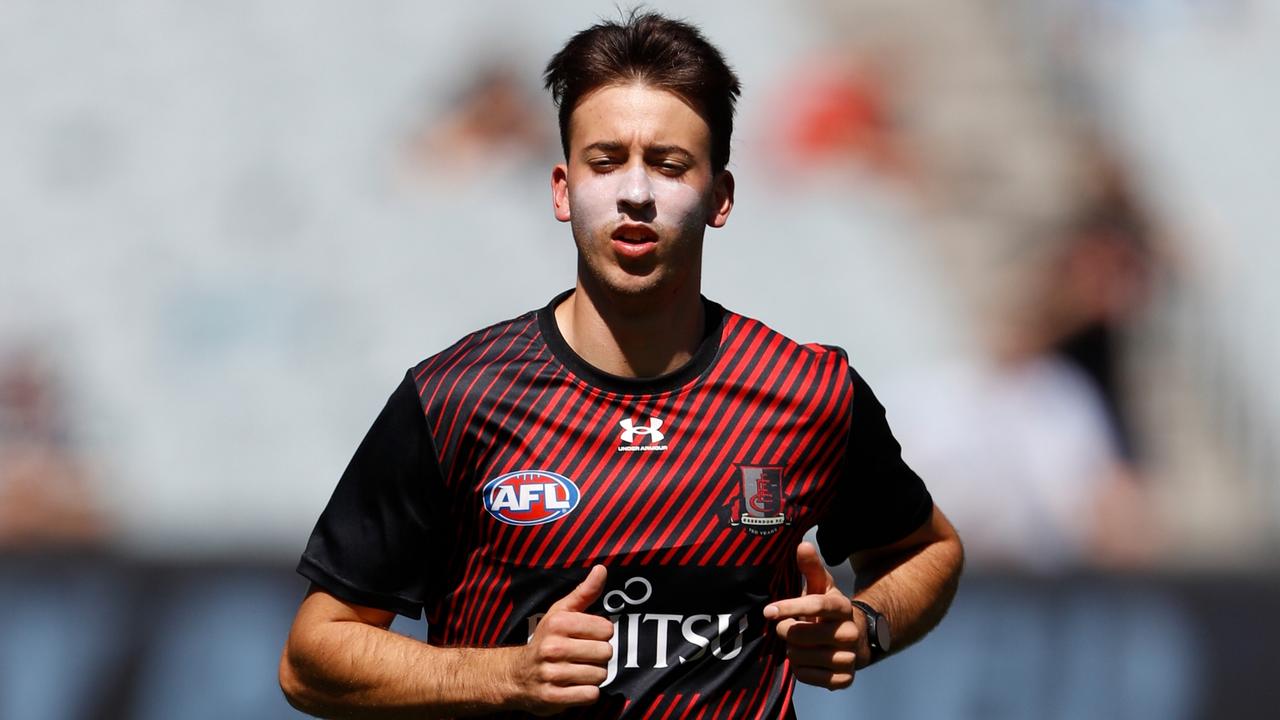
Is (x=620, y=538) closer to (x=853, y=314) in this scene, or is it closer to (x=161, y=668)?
(x=161, y=668)

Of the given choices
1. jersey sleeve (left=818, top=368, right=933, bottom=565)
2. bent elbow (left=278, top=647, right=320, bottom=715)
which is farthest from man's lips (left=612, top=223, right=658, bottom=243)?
bent elbow (left=278, top=647, right=320, bottom=715)

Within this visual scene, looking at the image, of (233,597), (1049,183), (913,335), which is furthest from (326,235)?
(1049,183)

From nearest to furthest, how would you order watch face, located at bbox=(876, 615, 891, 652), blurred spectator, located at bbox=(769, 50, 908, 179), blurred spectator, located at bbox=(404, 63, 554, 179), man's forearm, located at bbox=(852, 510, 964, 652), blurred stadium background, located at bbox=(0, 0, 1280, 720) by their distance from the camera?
watch face, located at bbox=(876, 615, 891, 652), man's forearm, located at bbox=(852, 510, 964, 652), blurred stadium background, located at bbox=(0, 0, 1280, 720), blurred spectator, located at bbox=(404, 63, 554, 179), blurred spectator, located at bbox=(769, 50, 908, 179)

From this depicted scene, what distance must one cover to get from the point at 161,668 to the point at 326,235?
2536 mm

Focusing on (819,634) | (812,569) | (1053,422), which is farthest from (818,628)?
(1053,422)

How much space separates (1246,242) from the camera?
831 centimetres

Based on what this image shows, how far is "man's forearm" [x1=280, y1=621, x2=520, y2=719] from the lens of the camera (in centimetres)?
270

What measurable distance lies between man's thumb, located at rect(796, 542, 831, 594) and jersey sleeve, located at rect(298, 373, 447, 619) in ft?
2.17

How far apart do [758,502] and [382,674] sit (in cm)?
73

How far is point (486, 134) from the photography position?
8078mm

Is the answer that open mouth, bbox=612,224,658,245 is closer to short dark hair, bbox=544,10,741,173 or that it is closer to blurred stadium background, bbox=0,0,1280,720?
short dark hair, bbox=544,10,741,173

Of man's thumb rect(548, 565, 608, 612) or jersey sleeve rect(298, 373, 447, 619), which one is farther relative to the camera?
jersey sleeve rect(298, 373, 447, 619)

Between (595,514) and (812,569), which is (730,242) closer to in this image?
(595,514)

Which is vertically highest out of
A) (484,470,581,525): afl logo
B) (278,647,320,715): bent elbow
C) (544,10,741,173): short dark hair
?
(544,10,741,173): short dark hair
